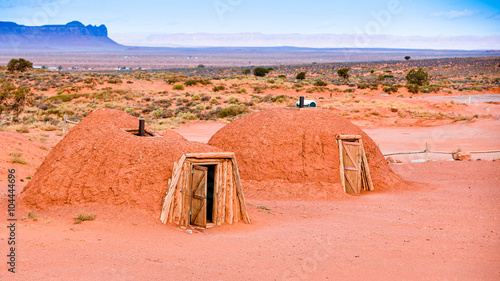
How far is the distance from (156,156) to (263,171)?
4317mm

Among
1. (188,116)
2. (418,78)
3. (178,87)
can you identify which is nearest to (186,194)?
(188,116)

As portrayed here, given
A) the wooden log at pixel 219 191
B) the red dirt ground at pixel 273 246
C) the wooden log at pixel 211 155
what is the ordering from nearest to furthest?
the red dirt ground at pixel 273 246
the wooden log at pixel 211 155
the wooden log at pixel 219 191

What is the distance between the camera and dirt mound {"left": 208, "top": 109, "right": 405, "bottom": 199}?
13367mm

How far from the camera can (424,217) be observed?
11664 mm

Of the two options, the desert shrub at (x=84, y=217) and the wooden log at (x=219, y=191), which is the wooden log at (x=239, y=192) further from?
the desert shrub at (x=84, y=217)

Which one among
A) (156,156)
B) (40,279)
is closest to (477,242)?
(156,156)

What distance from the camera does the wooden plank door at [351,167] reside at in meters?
13.8

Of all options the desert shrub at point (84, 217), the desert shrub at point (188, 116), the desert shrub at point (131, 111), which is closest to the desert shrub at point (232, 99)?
the desert shrub at point (188, 116)

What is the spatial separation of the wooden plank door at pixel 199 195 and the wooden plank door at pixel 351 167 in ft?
18.0

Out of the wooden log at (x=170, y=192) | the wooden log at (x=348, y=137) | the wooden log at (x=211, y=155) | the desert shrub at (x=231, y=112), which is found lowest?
the desert shrub at (x=231, y=112)

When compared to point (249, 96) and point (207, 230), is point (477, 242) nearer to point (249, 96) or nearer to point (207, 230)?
point (207, 230)

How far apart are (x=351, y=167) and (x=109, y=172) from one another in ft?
22.6

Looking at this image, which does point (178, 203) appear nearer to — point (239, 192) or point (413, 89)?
point (239, 192)

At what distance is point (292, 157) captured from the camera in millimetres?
13664
